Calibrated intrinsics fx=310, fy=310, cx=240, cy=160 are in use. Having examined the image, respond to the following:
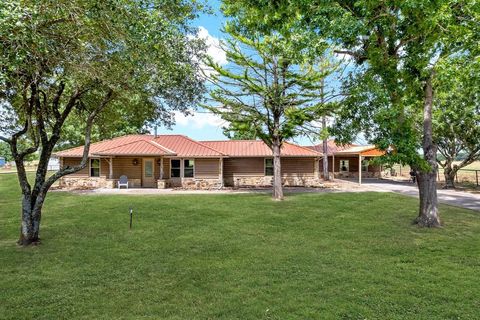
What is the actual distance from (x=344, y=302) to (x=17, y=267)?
6753mm

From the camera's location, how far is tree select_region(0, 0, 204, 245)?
383 cm

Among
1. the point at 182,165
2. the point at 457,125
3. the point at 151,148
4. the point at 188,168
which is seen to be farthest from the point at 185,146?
the point at 457,125

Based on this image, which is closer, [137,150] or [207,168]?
[137,150]

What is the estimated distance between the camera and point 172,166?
24531 millimetres

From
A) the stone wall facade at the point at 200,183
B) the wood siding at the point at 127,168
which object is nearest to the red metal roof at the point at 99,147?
the wood siding at the point at 127,168

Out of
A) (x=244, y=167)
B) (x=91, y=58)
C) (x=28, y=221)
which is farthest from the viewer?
(x=244, y=167)

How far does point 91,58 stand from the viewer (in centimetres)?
608

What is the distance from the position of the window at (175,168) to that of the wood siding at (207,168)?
1.63 meters

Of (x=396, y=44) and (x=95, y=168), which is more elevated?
(x=396, y=44)

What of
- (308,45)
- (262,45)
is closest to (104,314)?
(308,45)

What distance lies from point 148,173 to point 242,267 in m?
19.2

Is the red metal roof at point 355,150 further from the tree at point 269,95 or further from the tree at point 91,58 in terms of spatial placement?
the tree at point 91,58

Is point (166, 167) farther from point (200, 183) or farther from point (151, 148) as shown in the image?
point (200, 183)

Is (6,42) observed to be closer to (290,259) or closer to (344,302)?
(344,302)
